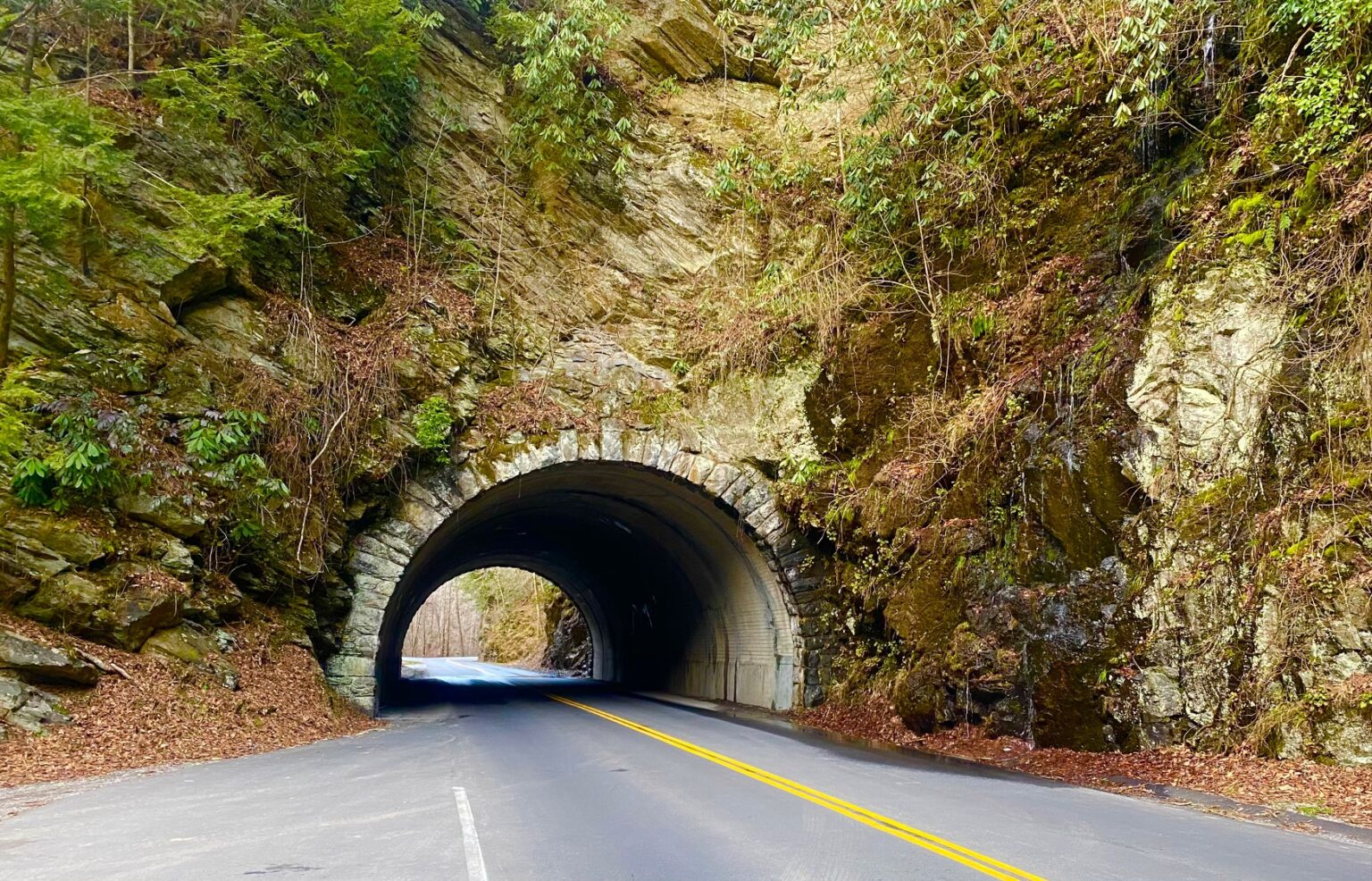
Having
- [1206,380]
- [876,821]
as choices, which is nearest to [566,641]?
[1206,380]

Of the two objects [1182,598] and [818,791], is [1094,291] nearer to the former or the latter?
[1182,598]

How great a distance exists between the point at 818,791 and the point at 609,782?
190cm

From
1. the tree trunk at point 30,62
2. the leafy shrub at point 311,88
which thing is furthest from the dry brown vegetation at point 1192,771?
the tree trunk at point 30,62

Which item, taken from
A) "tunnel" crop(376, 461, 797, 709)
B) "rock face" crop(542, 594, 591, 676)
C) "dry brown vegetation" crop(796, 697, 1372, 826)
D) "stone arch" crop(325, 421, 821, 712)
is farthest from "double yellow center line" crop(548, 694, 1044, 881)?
"rock face" crop(542, 594, 591, 676)

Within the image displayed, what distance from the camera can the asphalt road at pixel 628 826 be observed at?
460 centimetres

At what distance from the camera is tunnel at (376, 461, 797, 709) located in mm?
15547

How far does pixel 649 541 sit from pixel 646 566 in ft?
6.17

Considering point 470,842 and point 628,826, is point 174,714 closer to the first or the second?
point 470,842

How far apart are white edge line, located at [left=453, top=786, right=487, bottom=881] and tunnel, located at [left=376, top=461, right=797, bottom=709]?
26.4 ft

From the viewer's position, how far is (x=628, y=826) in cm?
566

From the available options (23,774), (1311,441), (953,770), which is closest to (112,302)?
(23,774)

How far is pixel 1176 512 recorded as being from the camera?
9.39m

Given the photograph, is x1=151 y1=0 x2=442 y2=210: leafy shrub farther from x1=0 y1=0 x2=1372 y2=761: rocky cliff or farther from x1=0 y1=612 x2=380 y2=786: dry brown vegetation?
x1=0 y1=612 x2=380 y2=786: dry brown vegetation

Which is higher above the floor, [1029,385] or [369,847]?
[1029,385]
